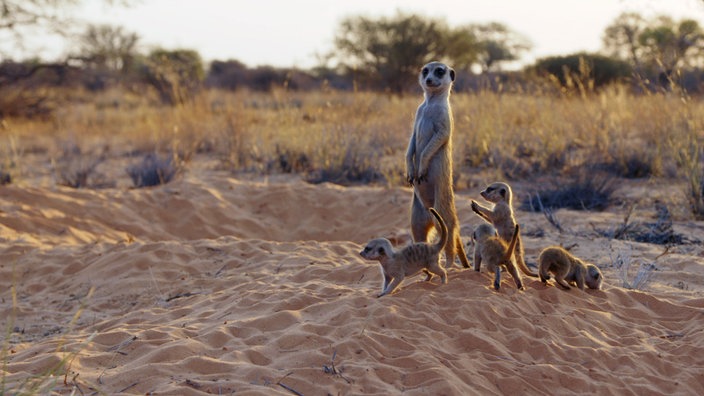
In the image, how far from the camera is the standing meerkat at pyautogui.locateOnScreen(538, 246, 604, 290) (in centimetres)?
494

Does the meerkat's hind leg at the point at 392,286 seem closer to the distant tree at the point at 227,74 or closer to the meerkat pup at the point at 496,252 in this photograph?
the meerkat pup at the point at 496,252

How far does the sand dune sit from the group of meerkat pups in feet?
0.42

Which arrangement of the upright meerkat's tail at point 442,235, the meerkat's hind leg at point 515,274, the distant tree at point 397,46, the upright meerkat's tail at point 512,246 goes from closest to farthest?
the upright meerkat's tail at point 512,246 < the upright meerkat's tail at point 442,235 < the meerkat's hind leg at point 515,274 < the distant tree at point 397,46

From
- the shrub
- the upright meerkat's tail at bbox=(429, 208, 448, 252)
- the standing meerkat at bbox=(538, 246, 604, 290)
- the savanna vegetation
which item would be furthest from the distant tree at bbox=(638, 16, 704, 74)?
the shrub

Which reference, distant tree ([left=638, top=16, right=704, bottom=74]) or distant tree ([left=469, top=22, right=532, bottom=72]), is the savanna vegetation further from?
distant tree ([left=469, top=22, right=532, bottom=72])

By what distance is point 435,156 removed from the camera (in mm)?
5109

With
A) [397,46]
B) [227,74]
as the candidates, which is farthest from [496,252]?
[227,74]

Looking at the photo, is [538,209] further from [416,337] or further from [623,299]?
[416,337]

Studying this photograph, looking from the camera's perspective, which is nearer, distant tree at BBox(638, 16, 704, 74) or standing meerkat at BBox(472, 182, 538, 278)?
standing meerkat at BBox(472, 182, 538, 278)

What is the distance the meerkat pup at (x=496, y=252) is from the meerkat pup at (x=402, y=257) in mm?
263

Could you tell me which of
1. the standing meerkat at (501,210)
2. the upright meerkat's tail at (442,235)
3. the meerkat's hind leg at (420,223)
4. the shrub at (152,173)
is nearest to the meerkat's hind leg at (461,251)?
the meerkat's hind leg at (420,223)

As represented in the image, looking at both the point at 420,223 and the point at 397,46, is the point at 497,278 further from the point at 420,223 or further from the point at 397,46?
the point at 397,46

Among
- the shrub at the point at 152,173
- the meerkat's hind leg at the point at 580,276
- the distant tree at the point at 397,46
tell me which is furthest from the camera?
the distant tree at the point at 397,46

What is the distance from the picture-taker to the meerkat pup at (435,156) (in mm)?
5031
